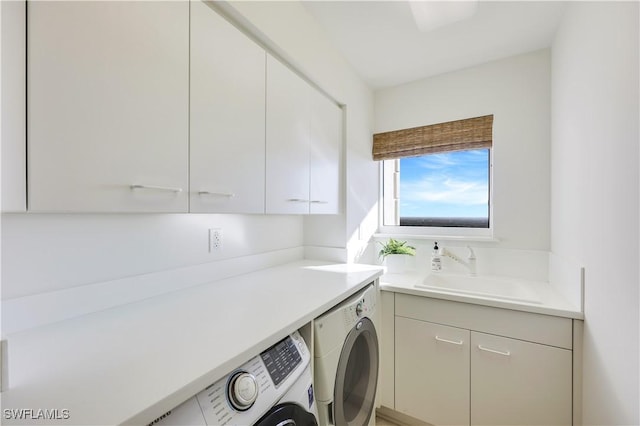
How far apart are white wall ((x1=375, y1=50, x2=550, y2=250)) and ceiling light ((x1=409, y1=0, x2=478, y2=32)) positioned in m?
0.65

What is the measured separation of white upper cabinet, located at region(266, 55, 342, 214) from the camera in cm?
130

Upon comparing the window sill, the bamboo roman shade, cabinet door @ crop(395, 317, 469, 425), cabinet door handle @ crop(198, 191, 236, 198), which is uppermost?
the bamboo roman shade

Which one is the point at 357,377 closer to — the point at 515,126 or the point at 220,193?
the point at 220,193

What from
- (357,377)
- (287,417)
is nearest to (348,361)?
(357,377)

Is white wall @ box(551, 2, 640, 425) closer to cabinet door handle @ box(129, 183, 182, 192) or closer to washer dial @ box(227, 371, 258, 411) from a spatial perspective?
washer dial @ box(227, 371, 258, 411)

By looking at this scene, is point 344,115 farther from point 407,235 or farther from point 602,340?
point 602,340

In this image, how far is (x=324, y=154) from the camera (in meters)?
1.73

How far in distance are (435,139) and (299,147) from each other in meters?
1.22

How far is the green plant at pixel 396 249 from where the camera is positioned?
2094mm

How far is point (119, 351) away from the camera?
708 millimetres

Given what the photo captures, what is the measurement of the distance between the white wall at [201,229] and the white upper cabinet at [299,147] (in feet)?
0.37

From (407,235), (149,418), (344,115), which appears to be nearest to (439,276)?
(407,235)

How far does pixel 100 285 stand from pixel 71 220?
0.82ft

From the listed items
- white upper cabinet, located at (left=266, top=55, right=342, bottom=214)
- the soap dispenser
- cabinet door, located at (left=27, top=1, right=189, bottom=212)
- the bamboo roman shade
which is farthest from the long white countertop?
the bamboo roman shade
